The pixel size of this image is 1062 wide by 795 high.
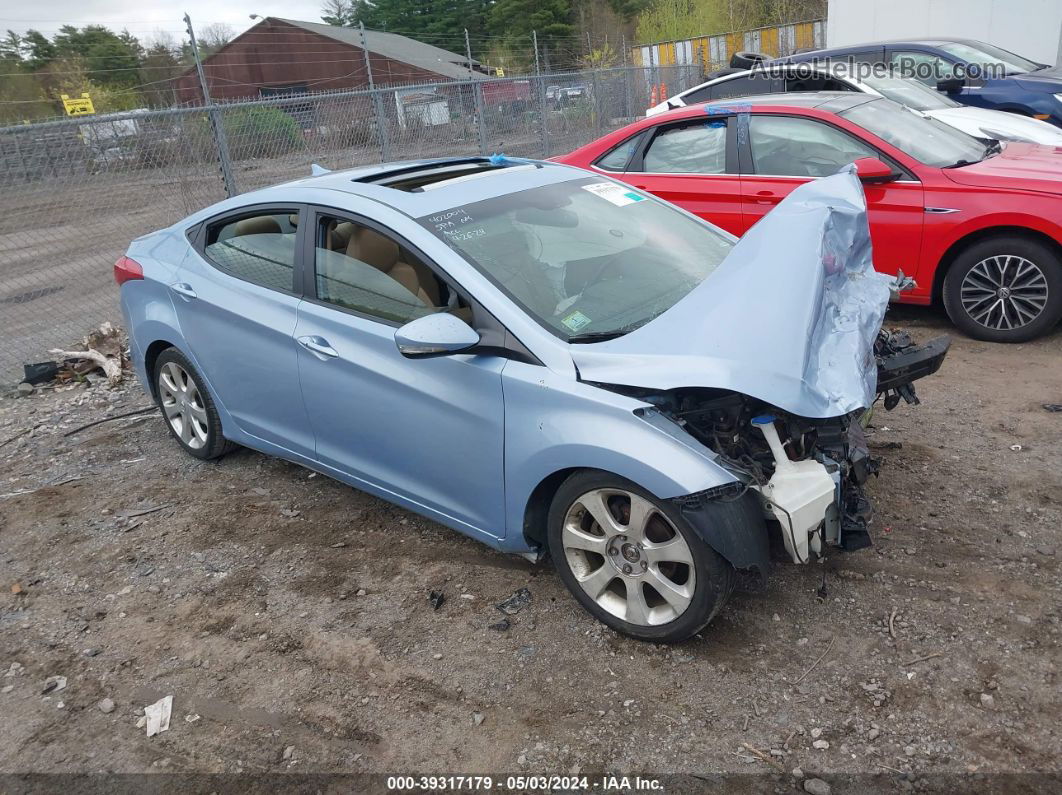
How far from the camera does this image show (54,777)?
2754 millimetres

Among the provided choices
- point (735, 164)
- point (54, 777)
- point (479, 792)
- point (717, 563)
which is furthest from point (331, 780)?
point (735, 164)

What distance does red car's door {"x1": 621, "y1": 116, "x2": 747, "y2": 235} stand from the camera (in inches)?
251

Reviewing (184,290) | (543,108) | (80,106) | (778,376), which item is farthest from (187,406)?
(80,106)

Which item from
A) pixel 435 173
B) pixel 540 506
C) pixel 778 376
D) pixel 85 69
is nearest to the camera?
pixel 778 376

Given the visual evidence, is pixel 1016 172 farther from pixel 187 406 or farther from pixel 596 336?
pixel 187 406

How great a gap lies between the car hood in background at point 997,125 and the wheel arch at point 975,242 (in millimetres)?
2310

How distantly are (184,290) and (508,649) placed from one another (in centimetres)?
257

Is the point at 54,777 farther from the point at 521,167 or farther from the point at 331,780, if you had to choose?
the point at 521,167

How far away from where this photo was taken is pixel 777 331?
2.86 meters

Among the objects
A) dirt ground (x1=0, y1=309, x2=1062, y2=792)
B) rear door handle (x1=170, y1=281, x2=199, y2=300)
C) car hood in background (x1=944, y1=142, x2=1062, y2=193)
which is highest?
rear door handle (x1=170, y1=281, x2=199, y2=300)

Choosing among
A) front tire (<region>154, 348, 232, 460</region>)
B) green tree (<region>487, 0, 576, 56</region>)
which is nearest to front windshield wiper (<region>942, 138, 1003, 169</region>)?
front tire (<region>154, 348, 232, 460</region>)

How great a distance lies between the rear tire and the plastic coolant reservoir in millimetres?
3575

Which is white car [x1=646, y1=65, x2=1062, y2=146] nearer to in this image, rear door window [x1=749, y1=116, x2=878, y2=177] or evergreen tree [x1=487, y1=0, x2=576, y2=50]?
rear door window [x1=749, y1=116, x2=878, y2=177]

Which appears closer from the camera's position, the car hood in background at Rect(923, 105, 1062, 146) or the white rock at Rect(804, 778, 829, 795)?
the white rock at Rect(804, 778, 829, 795)
